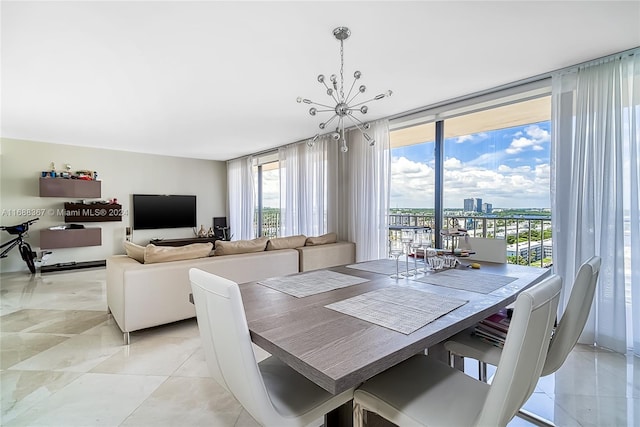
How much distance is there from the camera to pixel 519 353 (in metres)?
0.88

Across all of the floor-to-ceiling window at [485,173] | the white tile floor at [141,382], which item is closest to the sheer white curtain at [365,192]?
the floor-to-ceiling window at [485,173]

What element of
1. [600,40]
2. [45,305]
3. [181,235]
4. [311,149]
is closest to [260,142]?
[311,149]

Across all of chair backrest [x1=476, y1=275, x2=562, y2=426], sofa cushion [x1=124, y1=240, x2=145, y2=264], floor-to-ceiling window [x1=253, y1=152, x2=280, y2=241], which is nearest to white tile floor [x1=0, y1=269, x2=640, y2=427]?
sofa cushion [x1=124, y1=240, x2=145, y2=264]

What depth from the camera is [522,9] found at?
1.95 meters

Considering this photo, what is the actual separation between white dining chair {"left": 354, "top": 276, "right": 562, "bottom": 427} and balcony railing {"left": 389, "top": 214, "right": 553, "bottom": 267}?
2.76 metres

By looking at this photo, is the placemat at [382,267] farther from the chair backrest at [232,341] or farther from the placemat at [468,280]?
the chair backrest at [232,341]

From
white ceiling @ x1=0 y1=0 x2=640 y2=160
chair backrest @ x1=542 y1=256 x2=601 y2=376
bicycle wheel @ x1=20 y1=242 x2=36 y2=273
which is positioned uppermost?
white ceiling @ x1=0 y1=0 x2=640 y2=160

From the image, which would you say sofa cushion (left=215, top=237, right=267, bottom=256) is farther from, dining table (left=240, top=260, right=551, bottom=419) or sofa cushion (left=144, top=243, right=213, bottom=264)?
dining table (left=240, top=260, right=551, bottom=419)

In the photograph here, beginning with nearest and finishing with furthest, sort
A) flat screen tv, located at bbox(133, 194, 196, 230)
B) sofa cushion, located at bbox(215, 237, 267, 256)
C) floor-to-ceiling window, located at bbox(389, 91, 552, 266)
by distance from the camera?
1. sofa cushion, located at bbox(215, 237, 267, 256)
2. floor-to-ceiling window, located at bbox(389, 91, 552, 266)
3. flat screen tv, located at bbox(133, 194, 196, 230)

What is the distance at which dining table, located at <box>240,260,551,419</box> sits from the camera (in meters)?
0.94

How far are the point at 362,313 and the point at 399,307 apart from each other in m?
0.18

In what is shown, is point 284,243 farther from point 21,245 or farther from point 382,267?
point 21,245

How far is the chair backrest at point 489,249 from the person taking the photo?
2.46 meters

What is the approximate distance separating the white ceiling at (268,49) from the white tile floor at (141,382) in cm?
244
